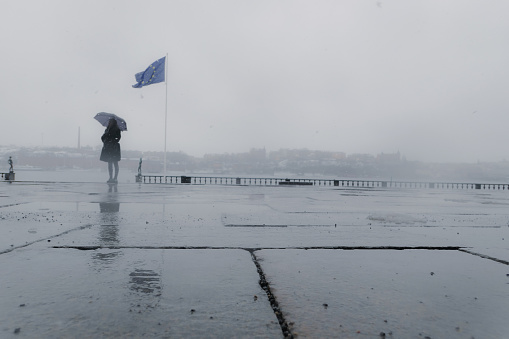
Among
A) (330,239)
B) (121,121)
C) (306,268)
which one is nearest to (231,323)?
(306,268)

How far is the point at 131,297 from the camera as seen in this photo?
1819 millimetres

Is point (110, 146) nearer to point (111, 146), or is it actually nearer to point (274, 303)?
point (111, 146)

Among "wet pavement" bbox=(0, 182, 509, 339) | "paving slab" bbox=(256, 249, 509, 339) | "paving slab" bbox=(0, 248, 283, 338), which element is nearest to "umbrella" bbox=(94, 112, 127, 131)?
"wet pavement" bbox=(0, 182, 509, 339)

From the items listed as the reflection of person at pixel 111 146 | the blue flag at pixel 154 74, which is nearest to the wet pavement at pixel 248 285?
the reflection of person at pixel 111 146

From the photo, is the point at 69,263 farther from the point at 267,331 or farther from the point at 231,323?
the point at 267,331

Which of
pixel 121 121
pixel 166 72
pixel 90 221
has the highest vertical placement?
pixel 166 72

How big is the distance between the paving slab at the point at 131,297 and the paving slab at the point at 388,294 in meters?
0.19

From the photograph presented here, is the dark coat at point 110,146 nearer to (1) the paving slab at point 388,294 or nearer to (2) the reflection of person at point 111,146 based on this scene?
(2) the reflection of person at point 111,146

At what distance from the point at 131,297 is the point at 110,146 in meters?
15.7

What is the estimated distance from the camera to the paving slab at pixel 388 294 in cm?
152

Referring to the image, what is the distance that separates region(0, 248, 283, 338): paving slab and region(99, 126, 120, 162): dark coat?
1424cm

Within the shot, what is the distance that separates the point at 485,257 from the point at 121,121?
1789cm

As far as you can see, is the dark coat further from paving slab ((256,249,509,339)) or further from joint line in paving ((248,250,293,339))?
joint line in paving ((248,250,293,339))

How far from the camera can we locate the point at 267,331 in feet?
4.77
